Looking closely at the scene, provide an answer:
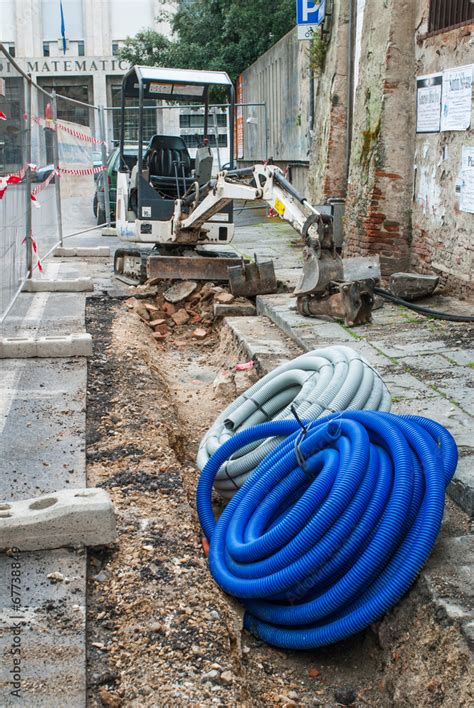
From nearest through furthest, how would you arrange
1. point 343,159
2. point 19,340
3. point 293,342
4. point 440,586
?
point 440,586, point 19,340, point 293,342, point 343,159

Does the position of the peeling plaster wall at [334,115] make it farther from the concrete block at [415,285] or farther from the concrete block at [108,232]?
the concrete block at [415,285]

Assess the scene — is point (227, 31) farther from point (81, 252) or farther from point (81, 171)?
point (81, 252)

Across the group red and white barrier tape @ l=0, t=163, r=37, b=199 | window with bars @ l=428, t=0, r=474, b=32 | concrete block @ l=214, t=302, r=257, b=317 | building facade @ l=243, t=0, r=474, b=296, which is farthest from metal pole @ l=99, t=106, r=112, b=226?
window with bars @ l=428, t=0, r=474, b=32

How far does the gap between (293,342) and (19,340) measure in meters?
2.39

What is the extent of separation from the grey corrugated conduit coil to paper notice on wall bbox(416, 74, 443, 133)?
4.57 meters

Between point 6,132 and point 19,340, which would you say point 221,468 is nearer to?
point 19,340

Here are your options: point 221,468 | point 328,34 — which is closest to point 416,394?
point 221,468

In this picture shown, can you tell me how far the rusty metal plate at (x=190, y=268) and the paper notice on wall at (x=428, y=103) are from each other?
2.70m

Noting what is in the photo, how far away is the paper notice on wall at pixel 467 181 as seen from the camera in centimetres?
784

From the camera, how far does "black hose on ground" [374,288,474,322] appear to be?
23.9 ft

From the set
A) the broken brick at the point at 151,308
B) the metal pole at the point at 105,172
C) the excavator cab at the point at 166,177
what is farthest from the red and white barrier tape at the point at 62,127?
the broken brick at the point at 151,308

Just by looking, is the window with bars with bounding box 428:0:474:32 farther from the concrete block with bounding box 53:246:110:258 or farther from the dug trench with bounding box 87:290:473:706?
Answer: the concrete block with bounding box 53:246:110:258

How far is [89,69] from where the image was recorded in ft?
141

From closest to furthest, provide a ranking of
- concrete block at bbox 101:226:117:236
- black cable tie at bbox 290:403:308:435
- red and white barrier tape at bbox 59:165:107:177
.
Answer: black cable tie at bbox 290:403:308:435 → red and white barrier tape at bbox 59:165:107:177 → concrete block at bbox 101:226:117:236
